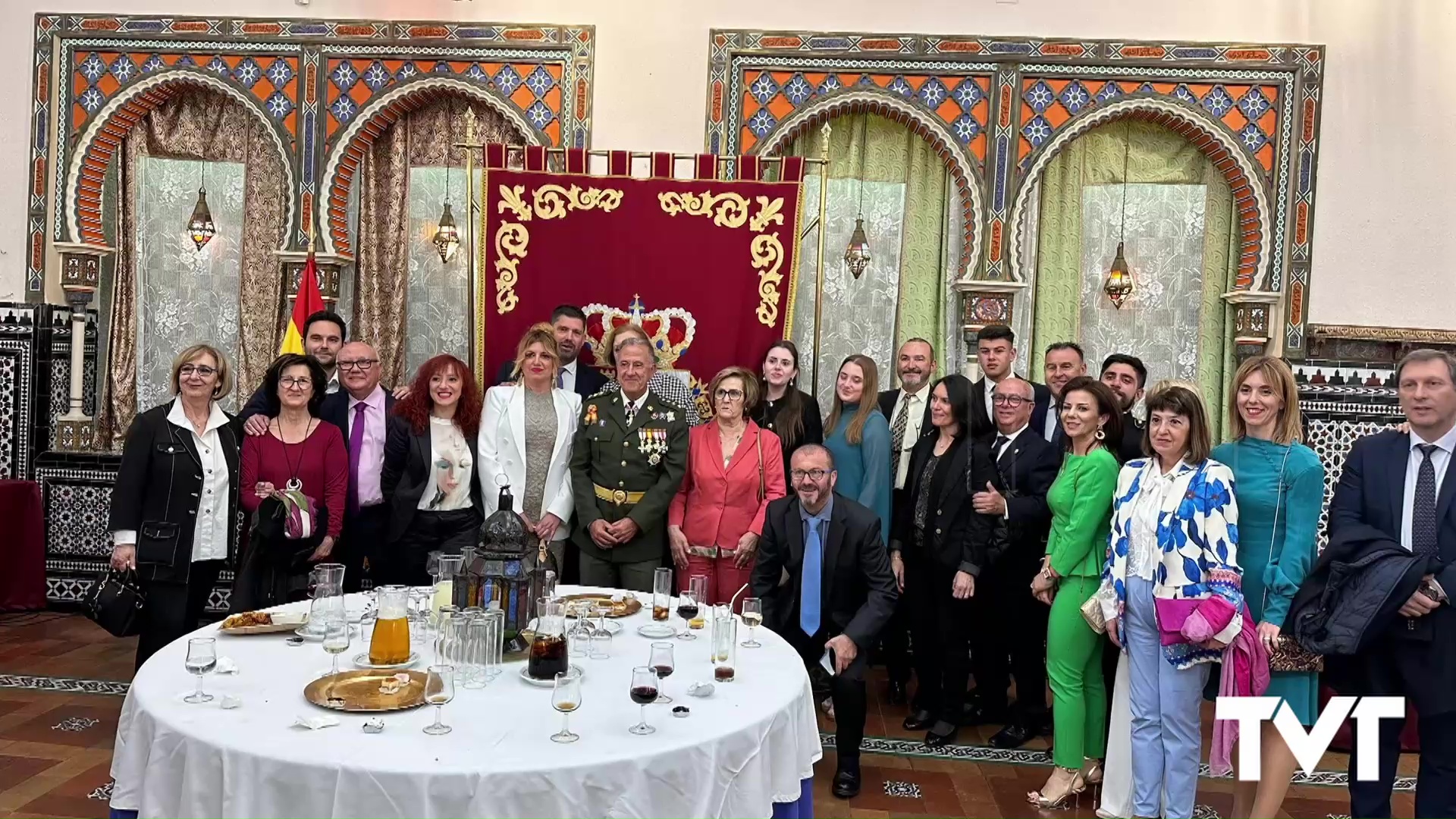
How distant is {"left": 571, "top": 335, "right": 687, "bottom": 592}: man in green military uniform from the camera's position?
399cm

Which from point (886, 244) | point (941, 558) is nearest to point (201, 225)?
point (886, 244)

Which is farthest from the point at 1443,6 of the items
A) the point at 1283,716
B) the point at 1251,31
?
the point at 1283,716

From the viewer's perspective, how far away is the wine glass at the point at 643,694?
2042mm

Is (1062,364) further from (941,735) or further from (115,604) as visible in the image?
(115,604)

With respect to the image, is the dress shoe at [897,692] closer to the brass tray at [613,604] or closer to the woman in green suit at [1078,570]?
the woman in green suit at [1078,570]

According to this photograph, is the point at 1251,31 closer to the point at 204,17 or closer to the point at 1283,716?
the point at 1283,716

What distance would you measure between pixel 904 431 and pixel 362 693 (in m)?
2.95

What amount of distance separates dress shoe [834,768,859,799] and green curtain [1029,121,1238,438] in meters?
3.28

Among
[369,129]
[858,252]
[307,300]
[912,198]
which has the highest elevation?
[369,129]

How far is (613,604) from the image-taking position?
118 inches

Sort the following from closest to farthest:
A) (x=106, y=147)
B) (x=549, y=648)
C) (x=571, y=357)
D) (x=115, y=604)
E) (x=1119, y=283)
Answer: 1. (x=549, y=648)
2. (x=115, y=604)
3. (x=571, y=357)
4. (x=1119, y=283)
5. (x=106, y=147)

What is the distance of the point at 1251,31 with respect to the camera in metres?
5.72

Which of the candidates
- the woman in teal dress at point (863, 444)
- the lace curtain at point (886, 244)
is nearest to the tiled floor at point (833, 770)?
the woman in teal dress at point (863, 444)

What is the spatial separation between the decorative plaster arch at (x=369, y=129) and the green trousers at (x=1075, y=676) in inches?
157
